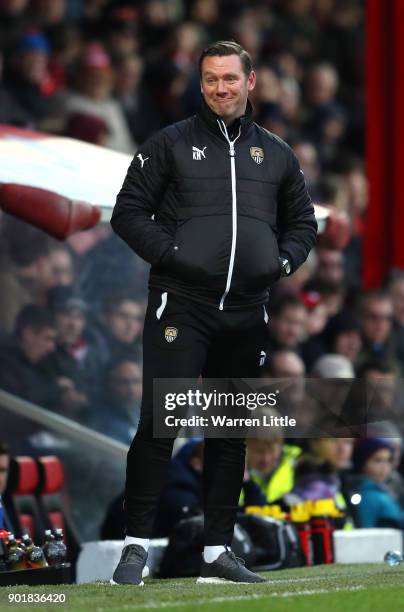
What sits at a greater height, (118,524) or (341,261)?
(341,261)

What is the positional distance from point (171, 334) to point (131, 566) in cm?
85

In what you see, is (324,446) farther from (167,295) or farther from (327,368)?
(167,295)

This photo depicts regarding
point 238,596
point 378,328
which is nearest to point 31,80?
point 378,328

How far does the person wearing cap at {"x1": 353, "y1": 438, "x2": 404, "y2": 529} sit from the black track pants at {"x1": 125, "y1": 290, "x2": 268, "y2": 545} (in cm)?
290

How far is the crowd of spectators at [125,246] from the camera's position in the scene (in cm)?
918

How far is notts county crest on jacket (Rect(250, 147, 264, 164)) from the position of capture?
6.21 metres

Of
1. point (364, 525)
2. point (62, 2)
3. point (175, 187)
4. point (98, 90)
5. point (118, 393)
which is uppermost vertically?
point (62, 2)

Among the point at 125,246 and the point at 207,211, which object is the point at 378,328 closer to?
the point at 125,246

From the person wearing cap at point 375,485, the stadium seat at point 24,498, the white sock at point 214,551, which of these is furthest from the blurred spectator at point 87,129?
the white sock at point 214,551

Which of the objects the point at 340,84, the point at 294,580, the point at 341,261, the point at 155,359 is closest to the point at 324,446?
the point at 294,580

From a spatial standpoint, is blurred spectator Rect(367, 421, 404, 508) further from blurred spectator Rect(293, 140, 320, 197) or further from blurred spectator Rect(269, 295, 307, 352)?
blurred spectator Rect(293, 140, 320, 197)

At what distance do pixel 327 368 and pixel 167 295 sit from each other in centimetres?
469

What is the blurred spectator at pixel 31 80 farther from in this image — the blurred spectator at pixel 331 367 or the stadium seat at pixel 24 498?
the stadium seat at pixel 24 498

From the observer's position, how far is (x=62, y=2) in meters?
12.7
